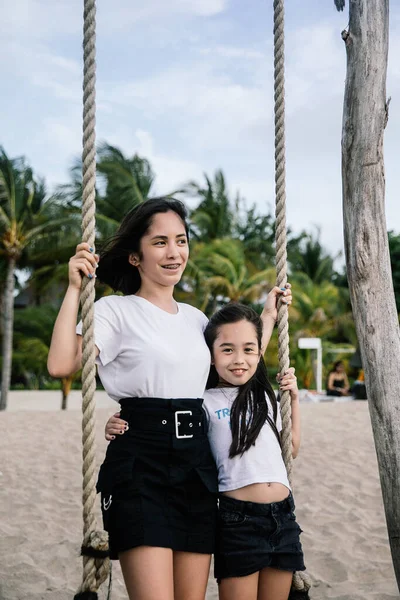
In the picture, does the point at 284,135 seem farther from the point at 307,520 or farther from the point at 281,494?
the point at 307,520

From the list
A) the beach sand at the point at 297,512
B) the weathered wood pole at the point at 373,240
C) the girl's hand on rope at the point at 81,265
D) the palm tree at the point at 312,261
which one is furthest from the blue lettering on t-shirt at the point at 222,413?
the palm tree at the point at 312,261

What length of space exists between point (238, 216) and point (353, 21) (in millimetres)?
22464

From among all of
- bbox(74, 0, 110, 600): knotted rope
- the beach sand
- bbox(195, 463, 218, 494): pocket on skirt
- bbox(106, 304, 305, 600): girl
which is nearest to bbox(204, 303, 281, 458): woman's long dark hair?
bbox(106, 304, 305, 600): girl

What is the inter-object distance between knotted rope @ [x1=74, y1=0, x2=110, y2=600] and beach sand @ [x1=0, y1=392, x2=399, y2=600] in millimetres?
1897

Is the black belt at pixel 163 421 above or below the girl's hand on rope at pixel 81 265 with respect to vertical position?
below

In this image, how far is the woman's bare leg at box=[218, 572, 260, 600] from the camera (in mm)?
2168

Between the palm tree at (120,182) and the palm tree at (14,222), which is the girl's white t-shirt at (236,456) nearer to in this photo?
the palm tree at (14,222)

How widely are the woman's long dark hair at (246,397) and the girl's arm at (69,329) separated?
0.48 metres

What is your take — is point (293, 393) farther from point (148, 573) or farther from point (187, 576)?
point (148, 573)

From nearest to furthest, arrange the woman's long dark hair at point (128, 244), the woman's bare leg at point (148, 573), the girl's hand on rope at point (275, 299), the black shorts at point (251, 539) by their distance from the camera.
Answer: the woman's bare leg at point (148, 573) < the black shorts at point (251, 539) < the woman's long dark hair at point (128, 244) < the girl's hand on rope at point (275, 299)

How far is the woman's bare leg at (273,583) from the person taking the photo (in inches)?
87.6

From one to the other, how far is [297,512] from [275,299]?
3378 millimetres

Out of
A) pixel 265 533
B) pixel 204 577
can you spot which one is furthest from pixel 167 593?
pixel 265 533

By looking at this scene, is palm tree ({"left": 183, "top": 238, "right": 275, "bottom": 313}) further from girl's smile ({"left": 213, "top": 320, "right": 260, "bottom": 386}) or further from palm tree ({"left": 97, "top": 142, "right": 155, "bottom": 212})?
girl's smile ({"left": 213, "top": 320, "right": 260, "bottom": 386})
